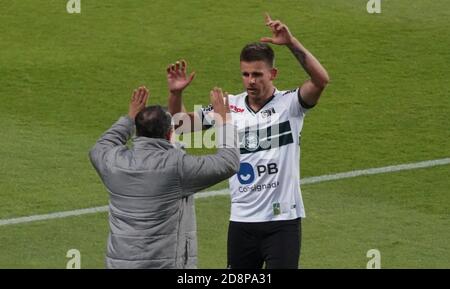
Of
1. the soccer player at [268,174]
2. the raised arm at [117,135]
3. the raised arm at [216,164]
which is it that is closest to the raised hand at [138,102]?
the raised arm at [117,135]

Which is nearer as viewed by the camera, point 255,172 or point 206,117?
point 255,172

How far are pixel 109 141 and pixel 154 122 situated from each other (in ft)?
1.33

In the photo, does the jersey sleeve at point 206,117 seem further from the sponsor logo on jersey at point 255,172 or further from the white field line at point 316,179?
the white field line at point 316,179

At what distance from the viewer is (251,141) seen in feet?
28.9

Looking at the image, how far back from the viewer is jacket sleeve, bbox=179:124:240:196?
7.35 meters

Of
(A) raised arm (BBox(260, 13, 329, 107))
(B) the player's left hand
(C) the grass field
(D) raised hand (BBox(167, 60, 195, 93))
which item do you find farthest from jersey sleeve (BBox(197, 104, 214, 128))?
(C) the grass field

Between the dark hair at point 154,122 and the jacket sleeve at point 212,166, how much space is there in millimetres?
205

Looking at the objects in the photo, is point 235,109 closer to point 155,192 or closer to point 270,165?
point 270,165

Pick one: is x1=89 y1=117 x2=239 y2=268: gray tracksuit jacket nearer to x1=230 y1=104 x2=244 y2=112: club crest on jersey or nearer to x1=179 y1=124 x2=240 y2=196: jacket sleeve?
x1=179 y1=124 x2=240 y2=196: jacket sleeve

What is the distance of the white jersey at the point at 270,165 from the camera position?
8.70 metres

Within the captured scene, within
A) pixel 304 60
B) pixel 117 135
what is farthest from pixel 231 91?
pixel 117 135

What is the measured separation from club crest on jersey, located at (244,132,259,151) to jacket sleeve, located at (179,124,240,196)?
1312 millimetres

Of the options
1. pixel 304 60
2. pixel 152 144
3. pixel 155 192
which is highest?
pixel 304 60
